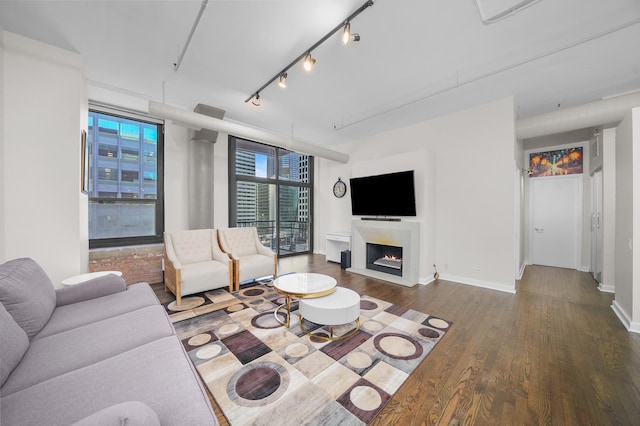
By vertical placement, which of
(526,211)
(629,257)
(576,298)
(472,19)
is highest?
(472,19)

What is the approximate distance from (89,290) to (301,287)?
1974 mm

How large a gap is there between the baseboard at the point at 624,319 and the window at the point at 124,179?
259 inches

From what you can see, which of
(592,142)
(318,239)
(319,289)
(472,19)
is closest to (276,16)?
(472,19)

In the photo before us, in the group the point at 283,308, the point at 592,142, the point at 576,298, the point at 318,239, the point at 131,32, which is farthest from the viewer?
the point at 318,239

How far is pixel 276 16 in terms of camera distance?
7.02 ft

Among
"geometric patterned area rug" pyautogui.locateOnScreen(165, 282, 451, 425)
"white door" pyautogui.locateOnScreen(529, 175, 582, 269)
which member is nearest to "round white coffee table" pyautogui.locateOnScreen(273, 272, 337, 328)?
"geometric patterned area rug" pyautogui.locateOnScreen(165, 282, 451, 425)

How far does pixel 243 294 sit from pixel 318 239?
3.47 meters

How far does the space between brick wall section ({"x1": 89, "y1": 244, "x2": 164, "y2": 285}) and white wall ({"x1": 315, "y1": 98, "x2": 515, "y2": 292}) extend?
440 centimetres

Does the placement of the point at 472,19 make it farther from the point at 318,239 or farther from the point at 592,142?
the point at 318,239

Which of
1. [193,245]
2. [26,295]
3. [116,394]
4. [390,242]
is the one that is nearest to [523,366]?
[390,242]

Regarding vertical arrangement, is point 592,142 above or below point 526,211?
above

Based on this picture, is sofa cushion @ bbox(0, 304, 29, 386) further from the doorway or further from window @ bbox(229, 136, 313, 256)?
the doorway

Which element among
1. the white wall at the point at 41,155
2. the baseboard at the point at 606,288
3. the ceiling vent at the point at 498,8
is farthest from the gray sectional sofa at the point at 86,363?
the baseboard at the point at 606,288

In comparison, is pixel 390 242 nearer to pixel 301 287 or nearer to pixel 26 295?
pixel 301 287
